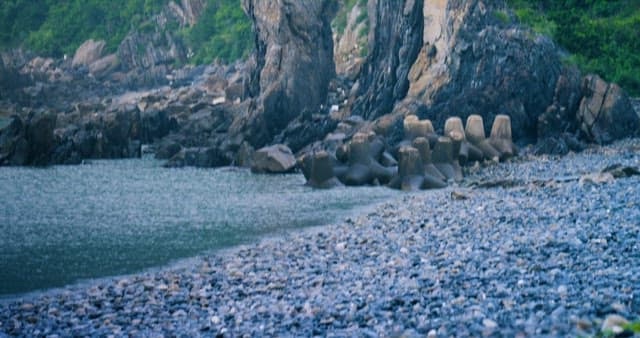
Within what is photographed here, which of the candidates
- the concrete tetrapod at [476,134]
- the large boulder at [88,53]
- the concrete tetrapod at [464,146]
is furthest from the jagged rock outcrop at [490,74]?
the large boulder at [88,53]

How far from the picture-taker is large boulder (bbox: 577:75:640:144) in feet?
128

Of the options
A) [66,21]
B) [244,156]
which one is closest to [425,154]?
[244,156]

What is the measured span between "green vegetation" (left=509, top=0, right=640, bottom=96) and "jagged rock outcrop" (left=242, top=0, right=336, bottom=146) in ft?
35.4

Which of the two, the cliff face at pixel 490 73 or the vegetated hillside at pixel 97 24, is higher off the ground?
the vegetated hillside at pixel 97 24

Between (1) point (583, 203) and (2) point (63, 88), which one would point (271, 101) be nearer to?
(1) point (583, 203)

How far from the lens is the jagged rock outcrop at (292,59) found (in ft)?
156

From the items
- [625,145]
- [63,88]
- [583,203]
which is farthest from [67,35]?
[583,203]

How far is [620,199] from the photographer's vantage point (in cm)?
1950

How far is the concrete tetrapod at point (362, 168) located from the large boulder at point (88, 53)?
89245 millimetres

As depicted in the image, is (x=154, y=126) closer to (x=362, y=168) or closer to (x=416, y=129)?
(x=416, y=129)

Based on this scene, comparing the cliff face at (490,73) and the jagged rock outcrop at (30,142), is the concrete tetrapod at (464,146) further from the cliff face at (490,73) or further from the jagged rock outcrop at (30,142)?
the jagged rock outcrop at (30,142)

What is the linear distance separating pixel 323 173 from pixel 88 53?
3662 inches

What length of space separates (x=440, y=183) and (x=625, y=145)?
1084cm

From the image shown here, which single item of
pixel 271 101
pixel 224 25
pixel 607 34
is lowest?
pixel 271 101
